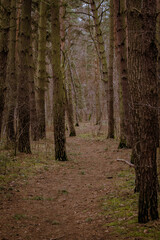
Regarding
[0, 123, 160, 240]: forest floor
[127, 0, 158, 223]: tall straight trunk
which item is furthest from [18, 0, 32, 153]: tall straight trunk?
[127, 0, 158, 223]: tall straight trunk

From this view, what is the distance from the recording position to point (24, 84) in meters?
9.91

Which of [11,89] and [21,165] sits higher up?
[11,89]

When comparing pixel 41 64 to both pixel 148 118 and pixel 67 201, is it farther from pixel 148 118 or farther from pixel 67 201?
pixel 148 118

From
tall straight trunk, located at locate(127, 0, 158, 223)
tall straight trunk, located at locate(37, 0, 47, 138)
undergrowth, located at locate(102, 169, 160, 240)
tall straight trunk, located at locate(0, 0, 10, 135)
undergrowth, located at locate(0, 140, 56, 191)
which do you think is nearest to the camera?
undergrowth, located at locate(102, 169, 160, 240)

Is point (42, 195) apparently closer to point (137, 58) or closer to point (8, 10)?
point (137, 58)

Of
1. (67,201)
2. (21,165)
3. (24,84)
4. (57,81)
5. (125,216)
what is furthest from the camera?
(24,84)

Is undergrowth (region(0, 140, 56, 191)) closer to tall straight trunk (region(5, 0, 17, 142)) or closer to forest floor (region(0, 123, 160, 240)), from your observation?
forest floor (region(0, 123, 160, 240))

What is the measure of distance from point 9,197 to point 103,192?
8.13ft

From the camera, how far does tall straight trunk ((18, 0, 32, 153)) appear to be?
32.3 feet

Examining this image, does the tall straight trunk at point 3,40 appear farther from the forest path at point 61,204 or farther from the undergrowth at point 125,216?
the undergrowth at point 125,216

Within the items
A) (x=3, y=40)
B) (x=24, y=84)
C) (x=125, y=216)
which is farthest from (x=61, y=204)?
(x=24, y=84)

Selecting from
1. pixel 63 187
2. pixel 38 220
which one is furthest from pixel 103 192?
pixel 38 220

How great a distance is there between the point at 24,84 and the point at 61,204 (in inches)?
224

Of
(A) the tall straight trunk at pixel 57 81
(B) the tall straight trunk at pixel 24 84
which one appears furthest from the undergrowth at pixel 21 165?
(A) the tall straight trunk at pixel 57 81
